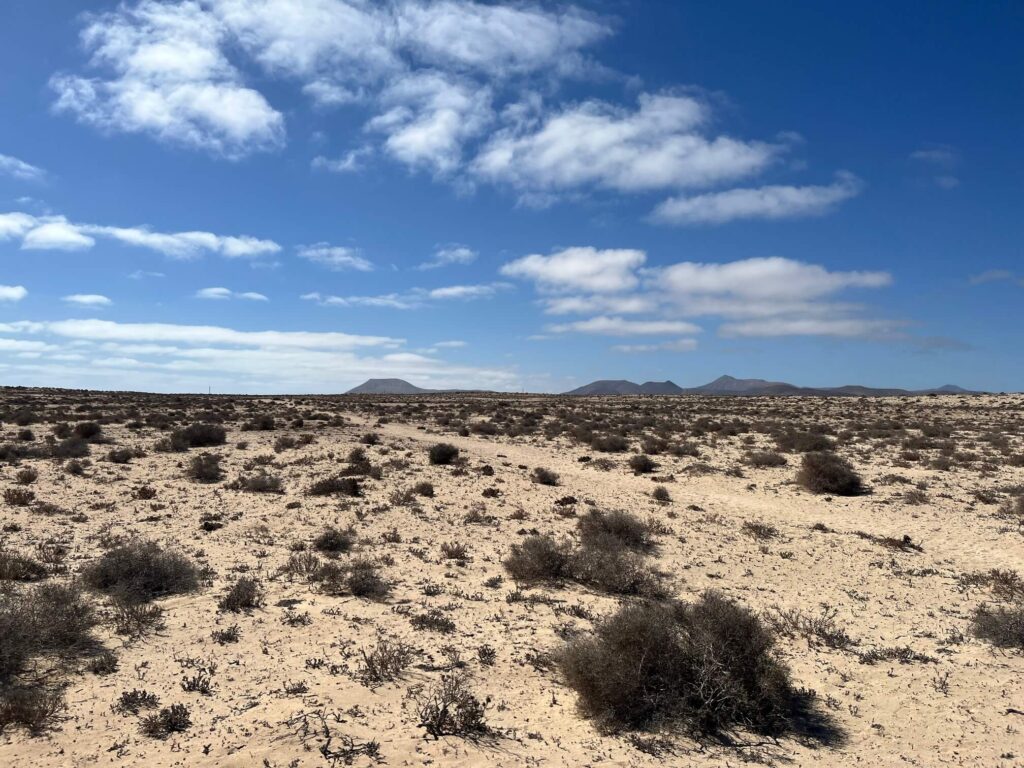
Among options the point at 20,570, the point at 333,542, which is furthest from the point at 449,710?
the point at 20,570

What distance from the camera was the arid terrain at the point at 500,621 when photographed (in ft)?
19.0

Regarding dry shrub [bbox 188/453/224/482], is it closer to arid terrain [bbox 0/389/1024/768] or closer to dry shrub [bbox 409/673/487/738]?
arid terrain [bbox 0/389/1024/768]

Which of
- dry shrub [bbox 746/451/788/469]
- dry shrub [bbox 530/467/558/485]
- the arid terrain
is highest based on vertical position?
dry shrub [bbox 746/451/788/469]

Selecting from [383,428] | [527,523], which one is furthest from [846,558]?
[383,428]

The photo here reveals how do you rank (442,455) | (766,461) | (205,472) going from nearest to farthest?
(205,472)
(442,455)
(766,461)

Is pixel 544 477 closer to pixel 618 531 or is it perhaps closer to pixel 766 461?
pixel 618 531

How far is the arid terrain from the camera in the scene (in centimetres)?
580

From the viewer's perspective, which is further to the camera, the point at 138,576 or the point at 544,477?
the point at 544,477

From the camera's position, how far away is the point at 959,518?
15.9 metres

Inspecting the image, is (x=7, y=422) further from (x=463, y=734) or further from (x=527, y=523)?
(x=463, y=734)

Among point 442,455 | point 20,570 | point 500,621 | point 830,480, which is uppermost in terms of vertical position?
point 442,455

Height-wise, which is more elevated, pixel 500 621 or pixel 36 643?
pixel 36 643

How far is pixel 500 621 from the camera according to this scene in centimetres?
880

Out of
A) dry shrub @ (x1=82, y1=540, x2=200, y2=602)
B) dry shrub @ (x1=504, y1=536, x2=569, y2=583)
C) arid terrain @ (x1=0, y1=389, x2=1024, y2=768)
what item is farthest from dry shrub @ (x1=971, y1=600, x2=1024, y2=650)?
dry shrub @ (x1=82, y1=540, x2=200, y2=602)
